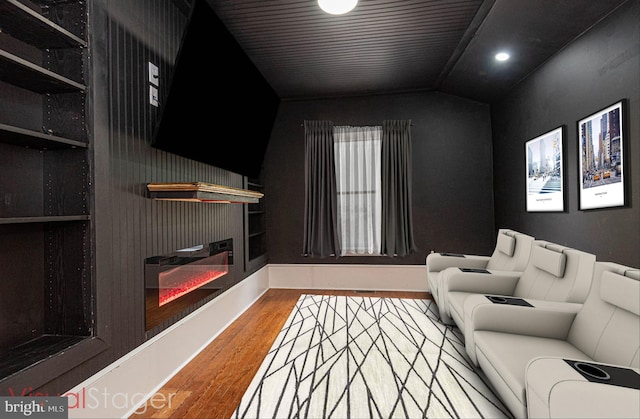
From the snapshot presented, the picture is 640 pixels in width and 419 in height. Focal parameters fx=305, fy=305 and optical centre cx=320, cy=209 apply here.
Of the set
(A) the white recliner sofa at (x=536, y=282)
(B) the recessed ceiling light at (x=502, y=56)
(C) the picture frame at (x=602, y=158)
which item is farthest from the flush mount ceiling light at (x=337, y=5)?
(A) the white recliner sofa at (x=536, y=282)

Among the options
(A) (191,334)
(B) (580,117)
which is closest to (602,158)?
(B) (580,117)

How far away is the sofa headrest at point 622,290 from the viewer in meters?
1.44

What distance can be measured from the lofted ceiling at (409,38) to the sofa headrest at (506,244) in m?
1.84

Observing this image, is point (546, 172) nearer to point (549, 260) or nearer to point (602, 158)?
point (602, 158)

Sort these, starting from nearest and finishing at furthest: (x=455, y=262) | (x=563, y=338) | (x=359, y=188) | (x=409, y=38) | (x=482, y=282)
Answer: (x=563, y=338) < (x=482, y=282) < (x=409, y=38) < (x=455, y=262) < (x=359, y=188)

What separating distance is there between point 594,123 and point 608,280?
1512 mm

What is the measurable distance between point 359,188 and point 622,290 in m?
3.26

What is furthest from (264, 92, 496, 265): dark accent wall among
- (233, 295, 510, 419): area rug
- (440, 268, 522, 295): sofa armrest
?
(440, 268, 522, 295): sofa armrest

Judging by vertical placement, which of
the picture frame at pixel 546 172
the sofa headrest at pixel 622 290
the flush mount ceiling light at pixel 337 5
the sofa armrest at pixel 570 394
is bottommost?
→ the sofa armrest at pixel 570 394

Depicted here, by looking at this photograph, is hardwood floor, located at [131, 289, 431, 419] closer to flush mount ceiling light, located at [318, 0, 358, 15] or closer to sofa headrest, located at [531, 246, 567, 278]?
sofa headrest, located at [531, 246, 567, 278]

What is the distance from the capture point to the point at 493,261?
3.36 meters

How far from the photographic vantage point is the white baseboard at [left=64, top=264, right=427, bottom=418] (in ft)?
5.45

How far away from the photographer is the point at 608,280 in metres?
1.60

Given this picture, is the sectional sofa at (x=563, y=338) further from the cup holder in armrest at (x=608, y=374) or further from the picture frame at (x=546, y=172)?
the picture frame at (x=546, y=172)
